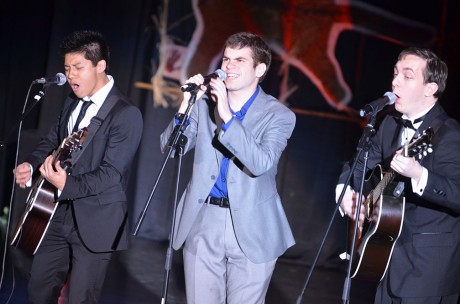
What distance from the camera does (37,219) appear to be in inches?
165

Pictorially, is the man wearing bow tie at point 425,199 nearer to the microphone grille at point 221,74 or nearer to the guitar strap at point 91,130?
the microphone grille at point 221,74

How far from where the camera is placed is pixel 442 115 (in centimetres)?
379

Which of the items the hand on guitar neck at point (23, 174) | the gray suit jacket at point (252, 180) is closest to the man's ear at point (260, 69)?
the gray suit jacket at point (252, 180)

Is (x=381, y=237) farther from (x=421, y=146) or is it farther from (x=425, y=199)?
(x=421, y=146)

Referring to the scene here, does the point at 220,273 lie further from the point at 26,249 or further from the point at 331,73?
the point at 331,73

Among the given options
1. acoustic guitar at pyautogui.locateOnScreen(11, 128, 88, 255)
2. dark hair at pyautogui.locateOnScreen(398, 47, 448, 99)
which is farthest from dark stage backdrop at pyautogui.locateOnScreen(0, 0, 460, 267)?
dark hair at pyautogui.locateOnScreen(398, 47, 448, 99)

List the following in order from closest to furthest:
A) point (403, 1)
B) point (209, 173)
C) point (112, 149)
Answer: point (209, 173) < point (112, 149) < point (403, 1)

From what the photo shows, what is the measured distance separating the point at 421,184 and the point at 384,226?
32 cm

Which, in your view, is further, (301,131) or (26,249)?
(301,131)

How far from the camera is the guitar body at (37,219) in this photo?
164 inches

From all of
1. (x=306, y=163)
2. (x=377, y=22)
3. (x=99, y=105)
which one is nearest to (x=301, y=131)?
(x=306, y=163)

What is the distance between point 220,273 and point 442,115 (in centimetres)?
141

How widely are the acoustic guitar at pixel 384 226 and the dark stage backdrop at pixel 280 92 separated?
4.05 meters

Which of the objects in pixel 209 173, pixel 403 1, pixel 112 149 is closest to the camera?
pixel 209 173
